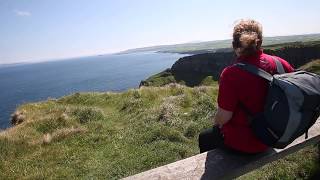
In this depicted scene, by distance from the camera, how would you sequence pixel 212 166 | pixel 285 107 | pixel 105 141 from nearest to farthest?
1. pixel 285 107
2. pixel 212 166
3. pixel 105 141

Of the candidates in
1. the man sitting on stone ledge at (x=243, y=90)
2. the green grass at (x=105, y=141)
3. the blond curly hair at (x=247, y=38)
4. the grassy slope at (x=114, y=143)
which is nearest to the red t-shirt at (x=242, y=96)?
the man sitting on stone ledge at (x=243, y=90)

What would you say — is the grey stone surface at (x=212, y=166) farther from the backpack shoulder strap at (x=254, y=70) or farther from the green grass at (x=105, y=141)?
the green grass at (x=105, y=141)

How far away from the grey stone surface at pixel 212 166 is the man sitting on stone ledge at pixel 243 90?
186mm

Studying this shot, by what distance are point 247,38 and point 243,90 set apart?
70cm

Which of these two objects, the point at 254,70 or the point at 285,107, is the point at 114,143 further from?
the point at 285,107

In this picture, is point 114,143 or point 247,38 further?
point 114,143

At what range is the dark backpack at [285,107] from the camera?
464 centimetres

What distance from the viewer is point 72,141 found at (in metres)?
14.7

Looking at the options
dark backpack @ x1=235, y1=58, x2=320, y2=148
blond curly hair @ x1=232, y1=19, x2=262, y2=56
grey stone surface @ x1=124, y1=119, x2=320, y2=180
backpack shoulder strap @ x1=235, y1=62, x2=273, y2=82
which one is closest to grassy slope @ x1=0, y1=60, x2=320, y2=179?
grey stone surface @ x1=124, y1=119, x2=320, y2=180

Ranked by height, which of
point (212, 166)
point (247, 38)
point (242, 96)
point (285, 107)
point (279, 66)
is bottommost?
point (212, 166)

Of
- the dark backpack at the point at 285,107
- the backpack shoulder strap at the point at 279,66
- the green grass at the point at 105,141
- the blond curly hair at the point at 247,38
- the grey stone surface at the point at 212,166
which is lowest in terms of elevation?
the green grass at the point at 105,141

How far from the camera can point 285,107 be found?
15.2 ft

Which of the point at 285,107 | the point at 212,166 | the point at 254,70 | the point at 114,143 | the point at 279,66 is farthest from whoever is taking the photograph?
the point at 114,143

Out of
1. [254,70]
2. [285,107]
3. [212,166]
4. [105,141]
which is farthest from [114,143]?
[285,107]
